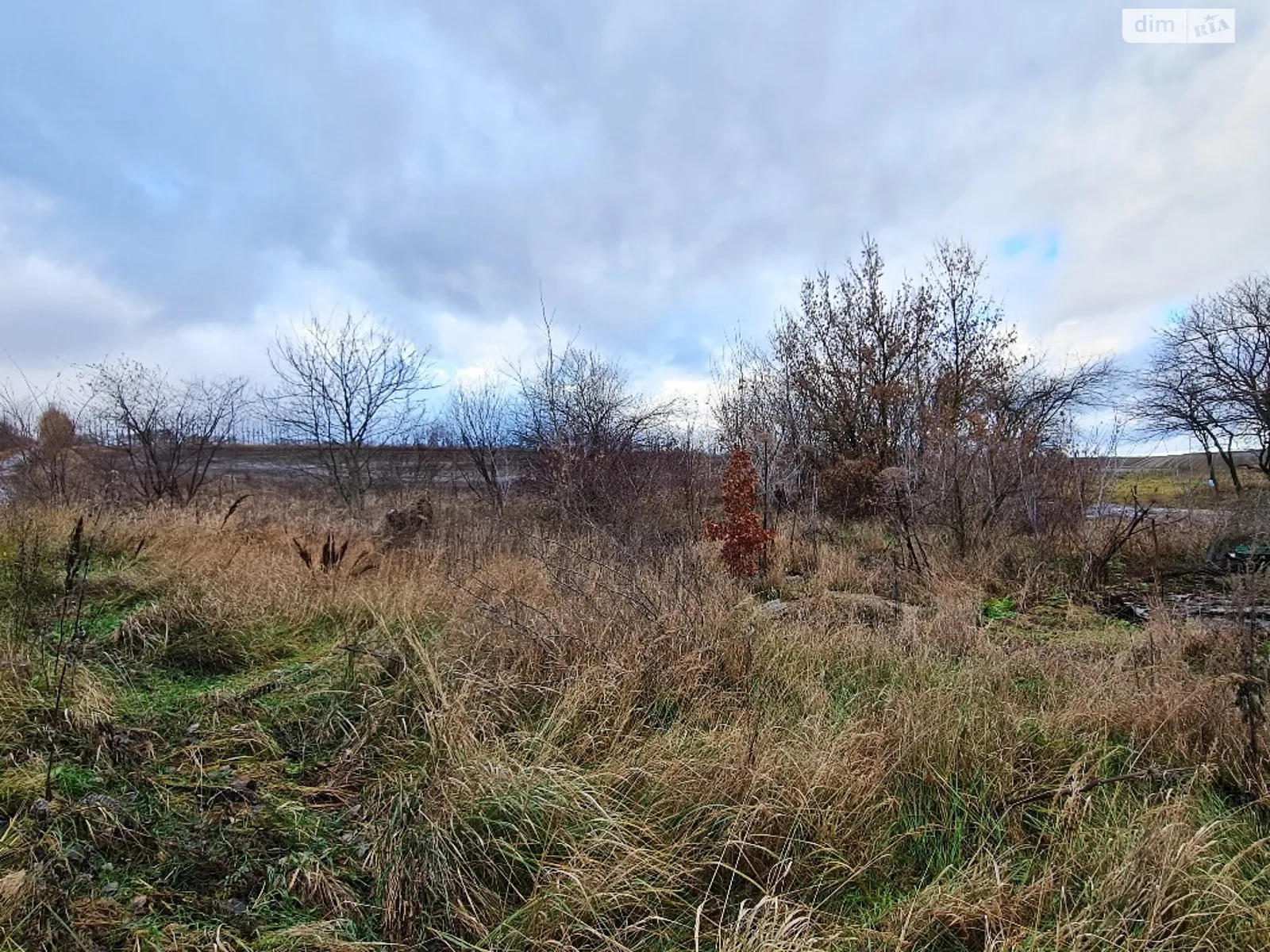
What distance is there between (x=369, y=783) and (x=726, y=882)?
1542 mm

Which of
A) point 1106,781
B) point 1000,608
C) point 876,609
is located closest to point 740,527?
point 876,609

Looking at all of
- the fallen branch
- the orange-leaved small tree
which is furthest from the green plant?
the fallen branch

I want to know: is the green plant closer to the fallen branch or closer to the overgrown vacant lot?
the overgrown vacant lot

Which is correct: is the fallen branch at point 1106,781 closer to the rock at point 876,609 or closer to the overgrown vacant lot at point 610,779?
the overgrown vacant lot at point 610,779

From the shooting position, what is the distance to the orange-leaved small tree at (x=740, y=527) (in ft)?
21.6

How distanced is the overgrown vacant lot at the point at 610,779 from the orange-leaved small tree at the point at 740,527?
7.28 feet

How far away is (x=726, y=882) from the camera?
203 centimetres

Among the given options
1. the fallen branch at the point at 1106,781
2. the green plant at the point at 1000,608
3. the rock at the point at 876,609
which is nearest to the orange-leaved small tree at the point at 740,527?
the rock at the point at 876,609

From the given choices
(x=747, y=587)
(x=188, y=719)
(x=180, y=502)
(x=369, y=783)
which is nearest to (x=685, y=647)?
(x=369, y=783)

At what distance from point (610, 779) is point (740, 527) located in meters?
4.46

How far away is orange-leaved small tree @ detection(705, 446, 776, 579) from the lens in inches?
260

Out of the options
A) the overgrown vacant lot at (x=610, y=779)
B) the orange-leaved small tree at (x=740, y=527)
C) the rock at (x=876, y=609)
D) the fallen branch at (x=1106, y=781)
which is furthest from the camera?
the orange-leaved small tree at (x=740, y=527)

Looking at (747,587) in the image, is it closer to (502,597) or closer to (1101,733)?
(502,597)

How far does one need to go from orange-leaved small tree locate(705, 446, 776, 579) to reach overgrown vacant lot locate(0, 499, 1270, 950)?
2218 mm
